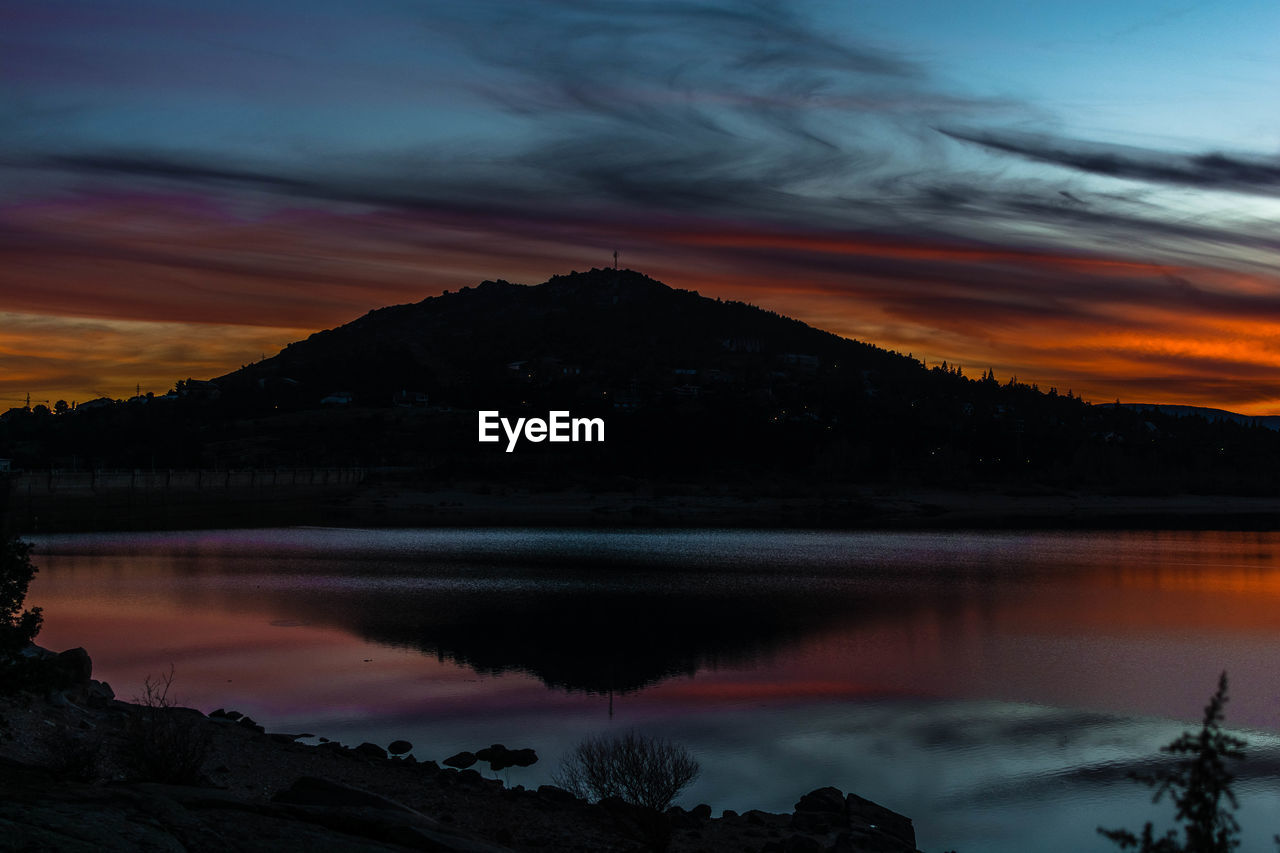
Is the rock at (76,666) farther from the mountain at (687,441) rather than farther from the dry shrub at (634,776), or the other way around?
the mountain at (687,441)

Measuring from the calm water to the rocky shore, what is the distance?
167 cm

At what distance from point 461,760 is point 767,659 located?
14.0 meters

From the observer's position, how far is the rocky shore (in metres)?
9.40

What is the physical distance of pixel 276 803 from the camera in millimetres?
11312

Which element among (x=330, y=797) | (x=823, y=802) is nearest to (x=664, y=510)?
(x=823, y=802)

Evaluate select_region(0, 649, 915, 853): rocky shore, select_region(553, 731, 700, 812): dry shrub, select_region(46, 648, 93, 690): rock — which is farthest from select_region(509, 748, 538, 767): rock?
select_region(46, 648, 93, 690): rock

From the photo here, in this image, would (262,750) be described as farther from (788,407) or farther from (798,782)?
(788,407)

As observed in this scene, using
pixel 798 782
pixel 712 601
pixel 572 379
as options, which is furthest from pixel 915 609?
pixel 572 379

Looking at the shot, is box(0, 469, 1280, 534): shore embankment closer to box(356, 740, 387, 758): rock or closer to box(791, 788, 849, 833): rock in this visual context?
box(356, 740, 387, 758): rock

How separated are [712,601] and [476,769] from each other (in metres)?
25.0

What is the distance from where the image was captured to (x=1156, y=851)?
637 cm

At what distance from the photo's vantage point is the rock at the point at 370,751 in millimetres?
18797

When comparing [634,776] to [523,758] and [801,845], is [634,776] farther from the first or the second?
[523,758]

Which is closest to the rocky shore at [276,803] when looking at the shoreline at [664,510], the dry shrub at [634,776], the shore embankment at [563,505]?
the dry shrub at [634,776]
